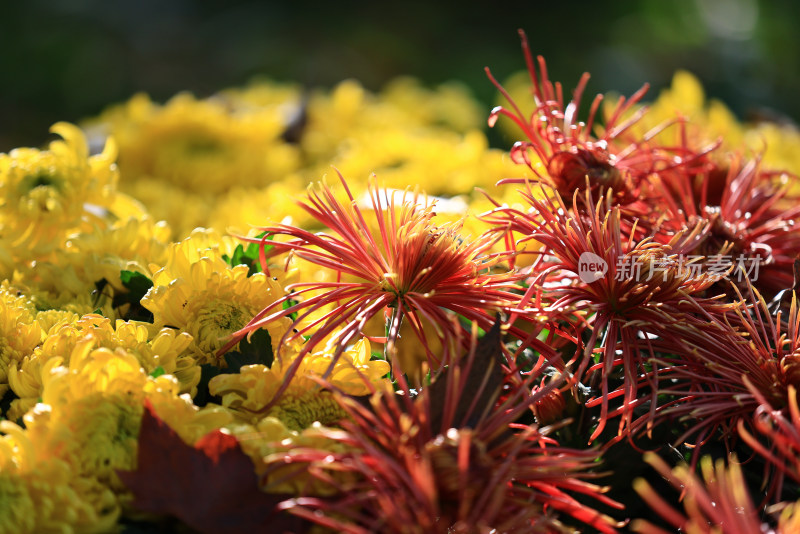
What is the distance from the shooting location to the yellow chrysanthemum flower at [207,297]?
0.53m

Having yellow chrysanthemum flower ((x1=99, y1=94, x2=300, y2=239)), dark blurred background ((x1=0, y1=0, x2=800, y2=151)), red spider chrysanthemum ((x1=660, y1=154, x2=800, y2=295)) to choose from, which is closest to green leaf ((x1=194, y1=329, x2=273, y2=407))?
red spider chrysanthemum ((x1=660, y1=154, x2=800, y2=295))

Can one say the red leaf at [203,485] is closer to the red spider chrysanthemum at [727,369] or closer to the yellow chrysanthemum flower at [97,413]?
the yellow chrysanthemum flower at [97,413]

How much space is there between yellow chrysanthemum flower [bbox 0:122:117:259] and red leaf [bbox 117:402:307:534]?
337 mm

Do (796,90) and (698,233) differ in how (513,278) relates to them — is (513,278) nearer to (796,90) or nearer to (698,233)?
(698,233)

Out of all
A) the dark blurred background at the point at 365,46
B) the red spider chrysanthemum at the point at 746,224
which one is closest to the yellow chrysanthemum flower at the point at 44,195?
the red spider chrysanthemum at the point at 746,224

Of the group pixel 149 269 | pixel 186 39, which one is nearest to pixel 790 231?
pixel 149 269

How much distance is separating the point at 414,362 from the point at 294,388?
0.23 meters

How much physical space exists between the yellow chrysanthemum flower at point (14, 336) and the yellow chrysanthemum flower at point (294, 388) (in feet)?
0.53

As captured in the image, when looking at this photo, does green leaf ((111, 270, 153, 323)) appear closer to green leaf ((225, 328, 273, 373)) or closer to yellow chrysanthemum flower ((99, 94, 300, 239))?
green leaf ((225, 328, 273, 373))

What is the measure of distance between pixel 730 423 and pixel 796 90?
2231 mm

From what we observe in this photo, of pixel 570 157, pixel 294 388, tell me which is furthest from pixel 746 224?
pixel 294 388

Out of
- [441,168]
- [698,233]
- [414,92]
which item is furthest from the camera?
[414,92]

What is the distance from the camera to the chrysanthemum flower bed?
1.31 feet

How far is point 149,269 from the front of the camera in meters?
0.63
